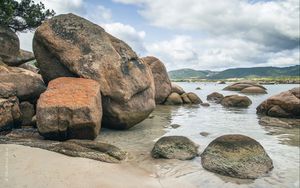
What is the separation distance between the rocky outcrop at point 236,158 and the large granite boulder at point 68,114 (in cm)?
421

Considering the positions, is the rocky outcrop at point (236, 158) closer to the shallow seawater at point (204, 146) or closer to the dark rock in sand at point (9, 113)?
the shallow seawater at point (204, 146)

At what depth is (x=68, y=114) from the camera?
11141mm

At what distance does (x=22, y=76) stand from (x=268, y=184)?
36.0ft

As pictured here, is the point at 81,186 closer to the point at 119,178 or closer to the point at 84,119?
the point at 119,178

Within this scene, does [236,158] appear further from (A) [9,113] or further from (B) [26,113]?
(B) [26,113]

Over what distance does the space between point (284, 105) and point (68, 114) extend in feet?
54.5

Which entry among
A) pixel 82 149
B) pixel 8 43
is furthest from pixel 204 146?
pixel 8 43

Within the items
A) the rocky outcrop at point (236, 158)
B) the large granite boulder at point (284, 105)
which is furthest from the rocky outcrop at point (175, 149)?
the large granite boulder at point (284, 105)

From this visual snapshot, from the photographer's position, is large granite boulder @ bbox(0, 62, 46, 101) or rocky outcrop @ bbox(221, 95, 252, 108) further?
rocky outcrop @ bbox(221, 95, 252, 108)

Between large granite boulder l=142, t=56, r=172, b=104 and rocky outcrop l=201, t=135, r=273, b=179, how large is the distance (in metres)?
21.0

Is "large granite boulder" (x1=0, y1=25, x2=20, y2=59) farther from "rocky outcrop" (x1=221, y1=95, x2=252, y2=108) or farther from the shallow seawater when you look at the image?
"rocky outcrop" (x1=221, y1=95, x2=252, y2=108)

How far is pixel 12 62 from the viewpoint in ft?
71.7

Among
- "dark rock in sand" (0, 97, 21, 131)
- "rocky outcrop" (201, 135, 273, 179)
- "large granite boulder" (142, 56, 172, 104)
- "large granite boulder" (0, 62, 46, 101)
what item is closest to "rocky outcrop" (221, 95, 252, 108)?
"large granite boulder" (142, 56, 172, 104)

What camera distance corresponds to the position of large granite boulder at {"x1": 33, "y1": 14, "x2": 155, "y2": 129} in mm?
14039
